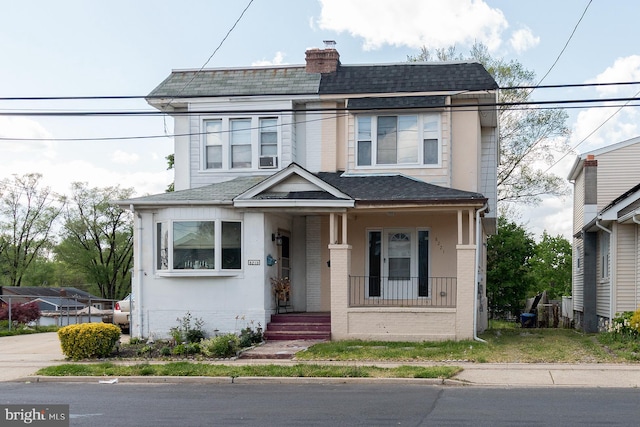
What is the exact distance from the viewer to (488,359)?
15.6m

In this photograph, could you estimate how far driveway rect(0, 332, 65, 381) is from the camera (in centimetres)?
1568

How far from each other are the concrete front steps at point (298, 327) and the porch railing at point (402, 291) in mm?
1193

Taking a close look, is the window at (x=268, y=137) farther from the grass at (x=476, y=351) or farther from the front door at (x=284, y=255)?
the grass at (x=476, y=351)

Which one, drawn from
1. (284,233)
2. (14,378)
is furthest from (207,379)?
(284,233)

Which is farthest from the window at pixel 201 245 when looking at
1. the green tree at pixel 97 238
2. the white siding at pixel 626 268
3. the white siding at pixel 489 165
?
the green tree at pixel 97 238

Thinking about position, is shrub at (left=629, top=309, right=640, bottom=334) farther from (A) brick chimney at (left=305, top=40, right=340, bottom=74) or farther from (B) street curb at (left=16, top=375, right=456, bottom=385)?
(A) brick chimney at (left=305, top=40, right=340, bottom=74)

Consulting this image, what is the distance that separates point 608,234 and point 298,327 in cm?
958

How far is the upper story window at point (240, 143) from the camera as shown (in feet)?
71.6

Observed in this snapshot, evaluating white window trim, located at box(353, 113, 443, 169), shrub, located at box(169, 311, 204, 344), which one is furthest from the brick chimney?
shrub, located at box(169, 311, 204, 344)

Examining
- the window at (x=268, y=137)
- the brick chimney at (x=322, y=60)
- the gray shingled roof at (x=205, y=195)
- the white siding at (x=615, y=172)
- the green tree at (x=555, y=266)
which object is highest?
the brick chimney at (x=322, y=60)

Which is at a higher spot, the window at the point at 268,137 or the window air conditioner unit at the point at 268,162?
the window at the point at 268,137

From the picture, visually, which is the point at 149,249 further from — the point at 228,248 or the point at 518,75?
the point at 518,75

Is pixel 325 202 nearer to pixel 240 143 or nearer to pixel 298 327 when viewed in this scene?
pixel 298 327

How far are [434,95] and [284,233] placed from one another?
5552mm
